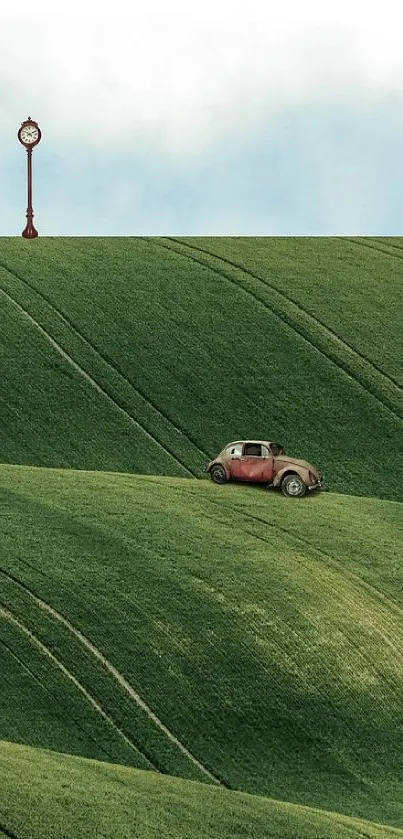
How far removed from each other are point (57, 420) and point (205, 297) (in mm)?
10864

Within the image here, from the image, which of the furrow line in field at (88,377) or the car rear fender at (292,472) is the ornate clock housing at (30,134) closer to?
the furrow line in field at (88,377)

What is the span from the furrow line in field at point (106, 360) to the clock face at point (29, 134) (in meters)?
5.82

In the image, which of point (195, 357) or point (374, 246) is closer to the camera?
point (195, 357)

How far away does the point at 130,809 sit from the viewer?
24219mm

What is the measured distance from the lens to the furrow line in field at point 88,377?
4422cm

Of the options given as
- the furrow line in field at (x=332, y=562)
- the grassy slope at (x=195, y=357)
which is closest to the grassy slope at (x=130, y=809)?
the furrow line in field at (x=332, y=562)

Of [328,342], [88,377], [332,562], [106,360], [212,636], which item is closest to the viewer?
[212,636]

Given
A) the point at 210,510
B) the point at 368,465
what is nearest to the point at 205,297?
the point at 368,465

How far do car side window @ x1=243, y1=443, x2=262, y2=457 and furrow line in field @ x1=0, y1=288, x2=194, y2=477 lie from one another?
3.93 m

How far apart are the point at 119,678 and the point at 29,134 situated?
32735mm

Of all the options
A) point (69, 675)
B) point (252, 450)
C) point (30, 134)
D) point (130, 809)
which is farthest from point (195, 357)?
point (130, 809)

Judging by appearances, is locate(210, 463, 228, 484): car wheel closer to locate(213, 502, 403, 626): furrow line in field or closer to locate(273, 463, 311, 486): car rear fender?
locate(273, 463, 311, 486): car rear fender

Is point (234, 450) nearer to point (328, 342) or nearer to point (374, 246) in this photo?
point (328, 342)

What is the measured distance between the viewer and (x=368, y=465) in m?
43.9
